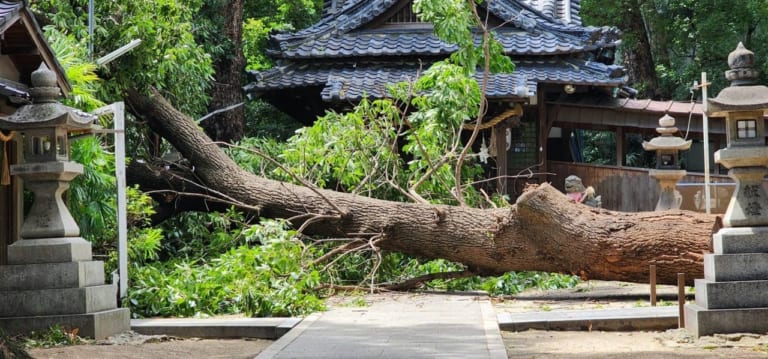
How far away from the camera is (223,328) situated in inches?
391

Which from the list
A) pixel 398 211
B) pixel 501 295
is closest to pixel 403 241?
pixel 398 211

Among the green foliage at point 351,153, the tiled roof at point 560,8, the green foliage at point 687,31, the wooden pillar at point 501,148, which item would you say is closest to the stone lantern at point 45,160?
the green foliage at point 351,153

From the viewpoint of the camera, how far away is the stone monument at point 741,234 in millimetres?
8852

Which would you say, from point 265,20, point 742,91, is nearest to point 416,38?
point 265,20

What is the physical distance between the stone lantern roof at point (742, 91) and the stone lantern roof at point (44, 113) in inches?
266

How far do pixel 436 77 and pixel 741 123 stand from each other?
6640 mm

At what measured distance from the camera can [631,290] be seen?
13.2m

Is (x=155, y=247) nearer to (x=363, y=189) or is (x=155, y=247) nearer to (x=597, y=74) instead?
(x=363, y=189)

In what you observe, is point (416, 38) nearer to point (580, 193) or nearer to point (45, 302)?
point (580, 193)

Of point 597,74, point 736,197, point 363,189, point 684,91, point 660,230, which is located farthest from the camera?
point 684,91

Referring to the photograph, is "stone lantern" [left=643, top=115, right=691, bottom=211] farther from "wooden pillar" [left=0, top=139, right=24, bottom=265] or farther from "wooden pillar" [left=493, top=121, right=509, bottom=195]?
"wooden pillar" [left=0, top=139, right=24, bottom=265]

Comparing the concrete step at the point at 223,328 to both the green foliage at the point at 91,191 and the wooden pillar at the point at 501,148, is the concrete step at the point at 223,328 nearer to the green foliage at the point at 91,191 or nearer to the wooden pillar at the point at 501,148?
the green foliage at the point at 91,191

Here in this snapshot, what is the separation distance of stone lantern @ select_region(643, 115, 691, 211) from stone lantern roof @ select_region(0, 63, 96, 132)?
35.8ft

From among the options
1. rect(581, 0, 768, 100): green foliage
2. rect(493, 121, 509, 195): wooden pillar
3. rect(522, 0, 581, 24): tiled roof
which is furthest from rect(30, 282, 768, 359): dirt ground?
rect(581, 0, 768, 100): green foliage
